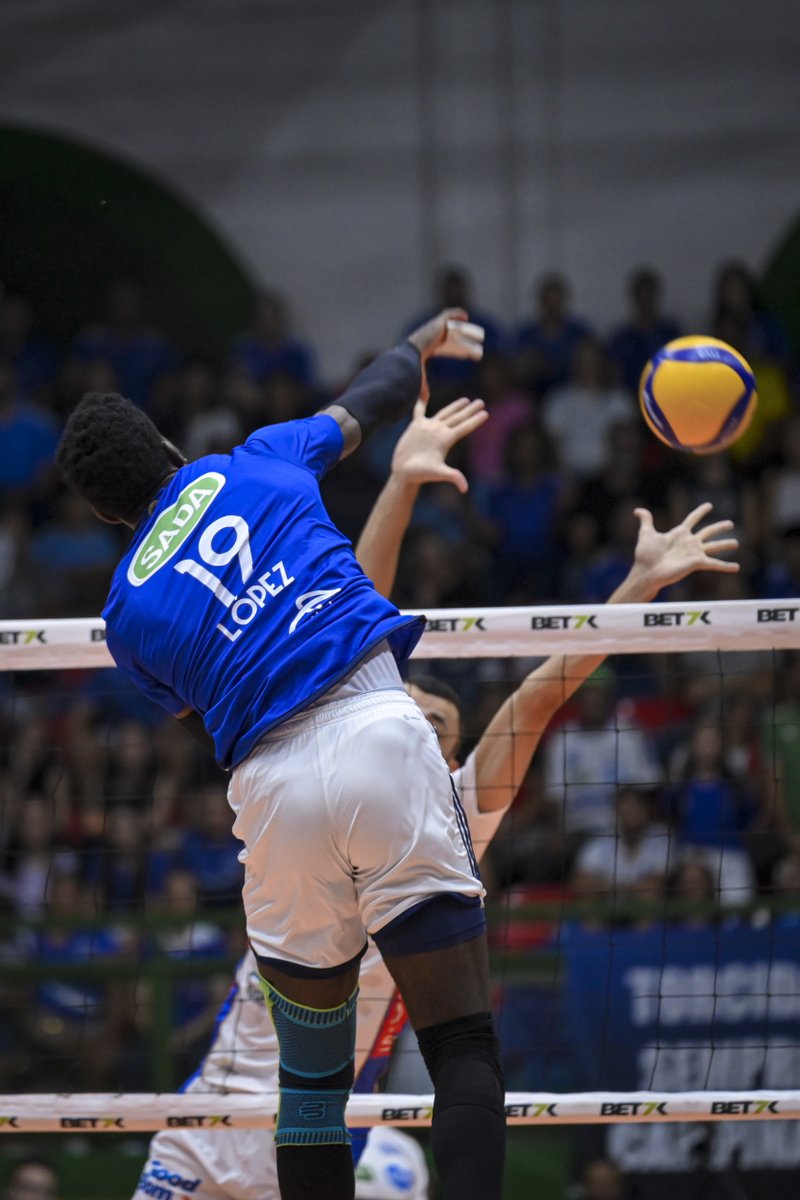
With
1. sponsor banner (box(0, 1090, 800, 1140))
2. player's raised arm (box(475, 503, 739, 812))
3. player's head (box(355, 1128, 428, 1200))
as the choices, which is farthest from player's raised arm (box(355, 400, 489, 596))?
player's head (box(355, 1128, 428, 1200))

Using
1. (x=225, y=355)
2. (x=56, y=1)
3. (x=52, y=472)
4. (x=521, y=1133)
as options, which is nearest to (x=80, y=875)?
(x=521, y=1133)

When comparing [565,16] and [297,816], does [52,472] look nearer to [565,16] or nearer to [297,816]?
[565,16]

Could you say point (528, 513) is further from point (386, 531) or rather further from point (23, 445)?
point (386, 531)

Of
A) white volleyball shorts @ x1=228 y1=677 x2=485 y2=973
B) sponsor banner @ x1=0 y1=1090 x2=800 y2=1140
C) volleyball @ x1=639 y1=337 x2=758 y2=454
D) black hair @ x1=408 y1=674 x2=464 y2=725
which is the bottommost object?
sponsor banner @ x1=0 y1=1090 x2=800 y2=1140

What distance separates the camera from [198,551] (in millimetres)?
3766

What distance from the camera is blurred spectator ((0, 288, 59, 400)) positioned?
13.9 metres

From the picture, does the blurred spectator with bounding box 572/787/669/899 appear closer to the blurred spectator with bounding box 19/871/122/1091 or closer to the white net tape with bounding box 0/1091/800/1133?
the blurred spectator with bounding box 19/871/122/1091

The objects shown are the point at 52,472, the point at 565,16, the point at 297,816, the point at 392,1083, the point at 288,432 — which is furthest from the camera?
the point at 565,16

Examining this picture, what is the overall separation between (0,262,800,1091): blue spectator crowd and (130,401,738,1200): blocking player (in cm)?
287

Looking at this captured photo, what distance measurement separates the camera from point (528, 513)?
41.7 ft

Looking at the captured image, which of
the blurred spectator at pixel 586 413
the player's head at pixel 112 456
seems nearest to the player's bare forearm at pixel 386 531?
the player's head at pixel 112 456

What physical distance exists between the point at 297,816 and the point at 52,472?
32.3 feet

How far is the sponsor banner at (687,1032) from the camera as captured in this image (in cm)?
793

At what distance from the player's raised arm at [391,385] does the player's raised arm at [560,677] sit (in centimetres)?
75
